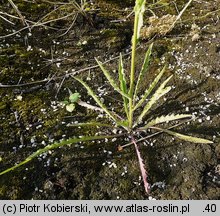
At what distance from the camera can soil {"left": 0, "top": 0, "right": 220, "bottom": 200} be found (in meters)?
1.33

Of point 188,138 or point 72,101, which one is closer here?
point 188,138

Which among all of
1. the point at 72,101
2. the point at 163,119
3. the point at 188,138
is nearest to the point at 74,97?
the point at 72,101

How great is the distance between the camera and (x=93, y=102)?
1.57 metres

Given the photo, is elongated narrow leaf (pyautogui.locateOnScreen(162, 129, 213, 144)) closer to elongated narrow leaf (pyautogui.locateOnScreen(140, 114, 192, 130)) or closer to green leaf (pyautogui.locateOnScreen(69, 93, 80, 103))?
elongated narrow leaf (pyautogui.locateOnScreen(140, 114, 192, 130))

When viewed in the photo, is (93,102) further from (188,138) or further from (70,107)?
(188,138)

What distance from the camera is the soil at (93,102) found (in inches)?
52.2

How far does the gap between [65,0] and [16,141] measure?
0.89m

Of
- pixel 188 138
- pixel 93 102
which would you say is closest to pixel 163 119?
pixel 188 138

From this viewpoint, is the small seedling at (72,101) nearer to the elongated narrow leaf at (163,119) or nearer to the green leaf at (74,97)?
the green leaf at (74,97)

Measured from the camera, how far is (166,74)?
5.36 feet

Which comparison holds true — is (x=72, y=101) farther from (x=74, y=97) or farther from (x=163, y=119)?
(x=163, y=119)

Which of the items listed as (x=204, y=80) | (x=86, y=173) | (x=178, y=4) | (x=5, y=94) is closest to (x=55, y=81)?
(x=5, y=94)

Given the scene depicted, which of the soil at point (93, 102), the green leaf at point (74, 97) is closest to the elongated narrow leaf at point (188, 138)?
the soil at point (93, 102)

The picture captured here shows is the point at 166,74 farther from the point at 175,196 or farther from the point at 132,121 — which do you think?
the point at 175,196
